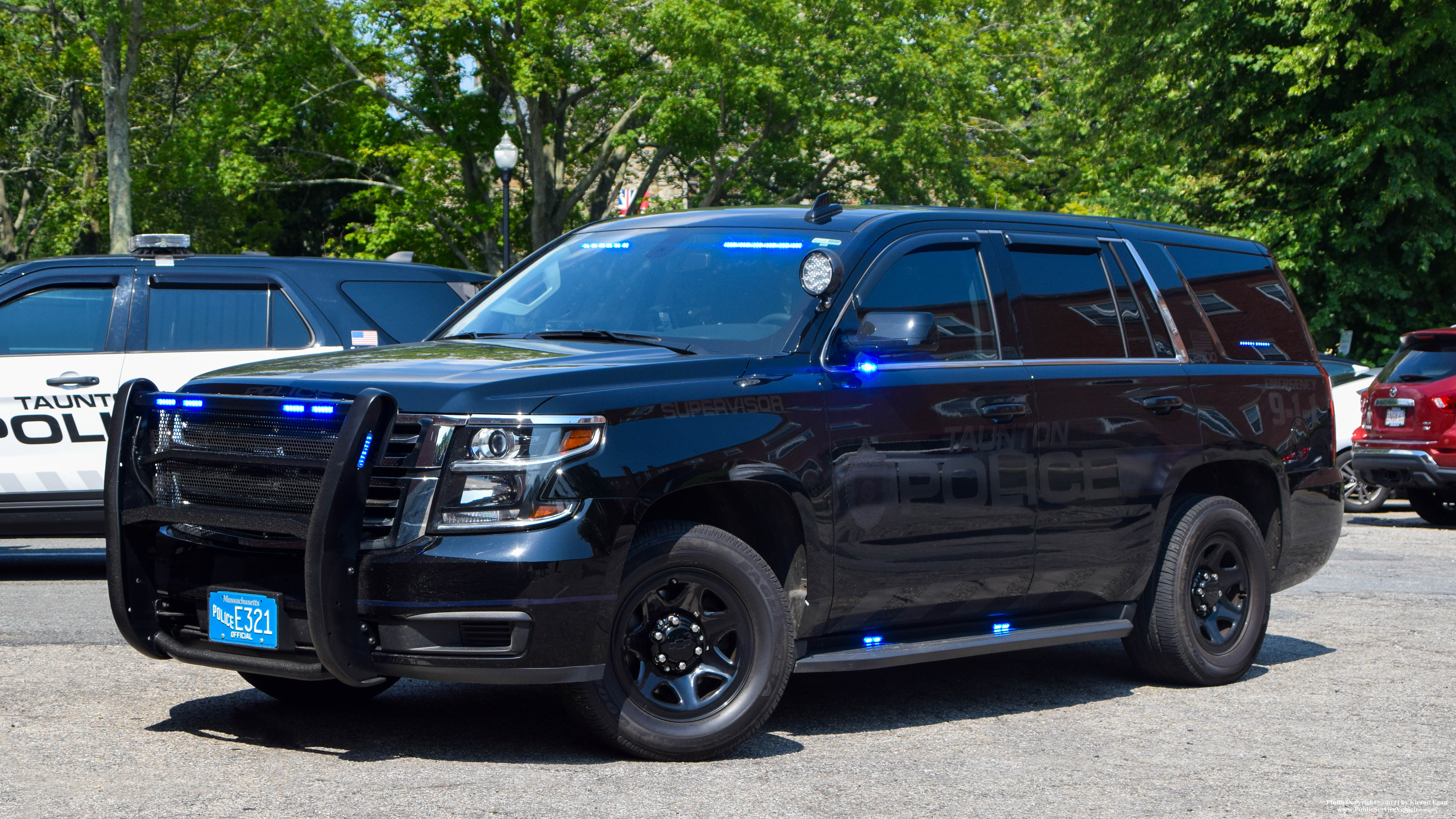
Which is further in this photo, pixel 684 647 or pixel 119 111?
pixel 119 111

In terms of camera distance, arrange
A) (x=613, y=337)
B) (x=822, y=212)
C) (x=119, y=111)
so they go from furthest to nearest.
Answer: (x=119, y=111), (x=822, y=212), (x=613, y=337)

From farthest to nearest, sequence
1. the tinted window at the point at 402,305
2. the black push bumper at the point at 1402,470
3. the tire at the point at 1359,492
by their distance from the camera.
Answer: the tire at the point at 1359,492 → the black push bumper at the point at 1402,470 → the tinted window at the point at 402,305

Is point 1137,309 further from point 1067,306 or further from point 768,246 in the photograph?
point 768,246

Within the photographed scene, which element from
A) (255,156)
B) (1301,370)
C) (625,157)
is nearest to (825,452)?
(1301,370)

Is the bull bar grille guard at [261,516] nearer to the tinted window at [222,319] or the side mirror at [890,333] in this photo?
the side mirror at [890,333]

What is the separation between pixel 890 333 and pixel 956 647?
1.23 meters

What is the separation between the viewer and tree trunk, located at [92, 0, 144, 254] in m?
31.1

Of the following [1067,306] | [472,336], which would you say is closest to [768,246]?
[472,336]

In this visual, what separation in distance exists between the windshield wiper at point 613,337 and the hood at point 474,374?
5 centimetres

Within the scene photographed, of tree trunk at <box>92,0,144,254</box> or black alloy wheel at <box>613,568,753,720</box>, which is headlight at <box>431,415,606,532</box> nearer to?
black alloy wheel at <box>613,568,753,720</box>

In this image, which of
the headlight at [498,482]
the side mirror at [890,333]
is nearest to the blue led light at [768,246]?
the side mirror at [890,333]

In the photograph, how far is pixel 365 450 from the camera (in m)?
4.74

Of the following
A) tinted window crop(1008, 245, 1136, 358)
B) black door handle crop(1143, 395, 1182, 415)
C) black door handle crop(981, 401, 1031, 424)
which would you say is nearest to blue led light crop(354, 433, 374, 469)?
black door handle crop(981, 401, 1031, 424)

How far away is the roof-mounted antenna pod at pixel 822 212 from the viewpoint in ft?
20.2
